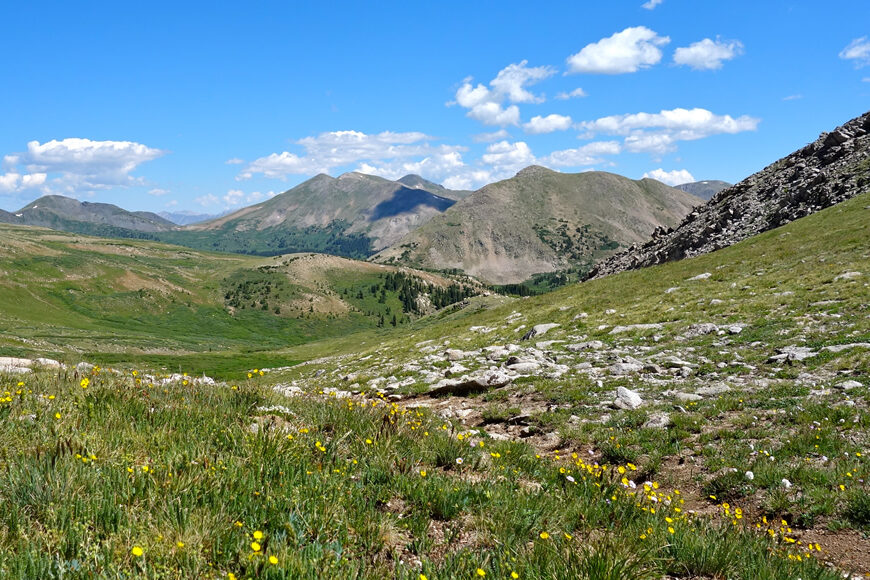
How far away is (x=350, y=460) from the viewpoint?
20.5 feet

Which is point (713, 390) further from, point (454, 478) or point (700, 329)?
point (454, 478)

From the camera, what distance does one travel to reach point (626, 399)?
1334cm

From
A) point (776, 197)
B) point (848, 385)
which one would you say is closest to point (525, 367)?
point (848, 385)

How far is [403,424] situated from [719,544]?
5029mm

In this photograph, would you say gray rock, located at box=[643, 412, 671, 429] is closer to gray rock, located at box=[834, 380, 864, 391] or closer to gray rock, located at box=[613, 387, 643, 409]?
gray rock, located at box=[613, 387, 643, 409]

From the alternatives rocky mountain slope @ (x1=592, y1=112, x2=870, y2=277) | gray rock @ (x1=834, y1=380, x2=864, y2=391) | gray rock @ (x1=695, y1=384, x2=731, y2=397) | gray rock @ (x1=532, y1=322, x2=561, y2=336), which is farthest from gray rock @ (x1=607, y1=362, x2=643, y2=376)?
rocky mountain slope @ (x1=592, y1=112, x2=870, y2=277)

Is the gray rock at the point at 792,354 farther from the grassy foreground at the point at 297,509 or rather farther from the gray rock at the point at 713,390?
the grassy foreground at the point at 297,509

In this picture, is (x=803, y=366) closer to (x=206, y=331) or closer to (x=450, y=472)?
(x=450, y=472)

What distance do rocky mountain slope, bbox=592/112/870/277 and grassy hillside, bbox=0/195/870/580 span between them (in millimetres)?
41615

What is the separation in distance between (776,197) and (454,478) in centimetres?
6429

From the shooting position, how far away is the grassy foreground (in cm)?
373

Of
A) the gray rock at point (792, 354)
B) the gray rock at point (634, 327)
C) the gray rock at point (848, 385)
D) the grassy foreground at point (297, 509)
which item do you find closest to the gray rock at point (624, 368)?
the gray rock at point (792, 354)

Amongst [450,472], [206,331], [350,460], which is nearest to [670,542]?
[450,472]

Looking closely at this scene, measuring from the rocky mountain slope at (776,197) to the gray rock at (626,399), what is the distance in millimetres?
44280
